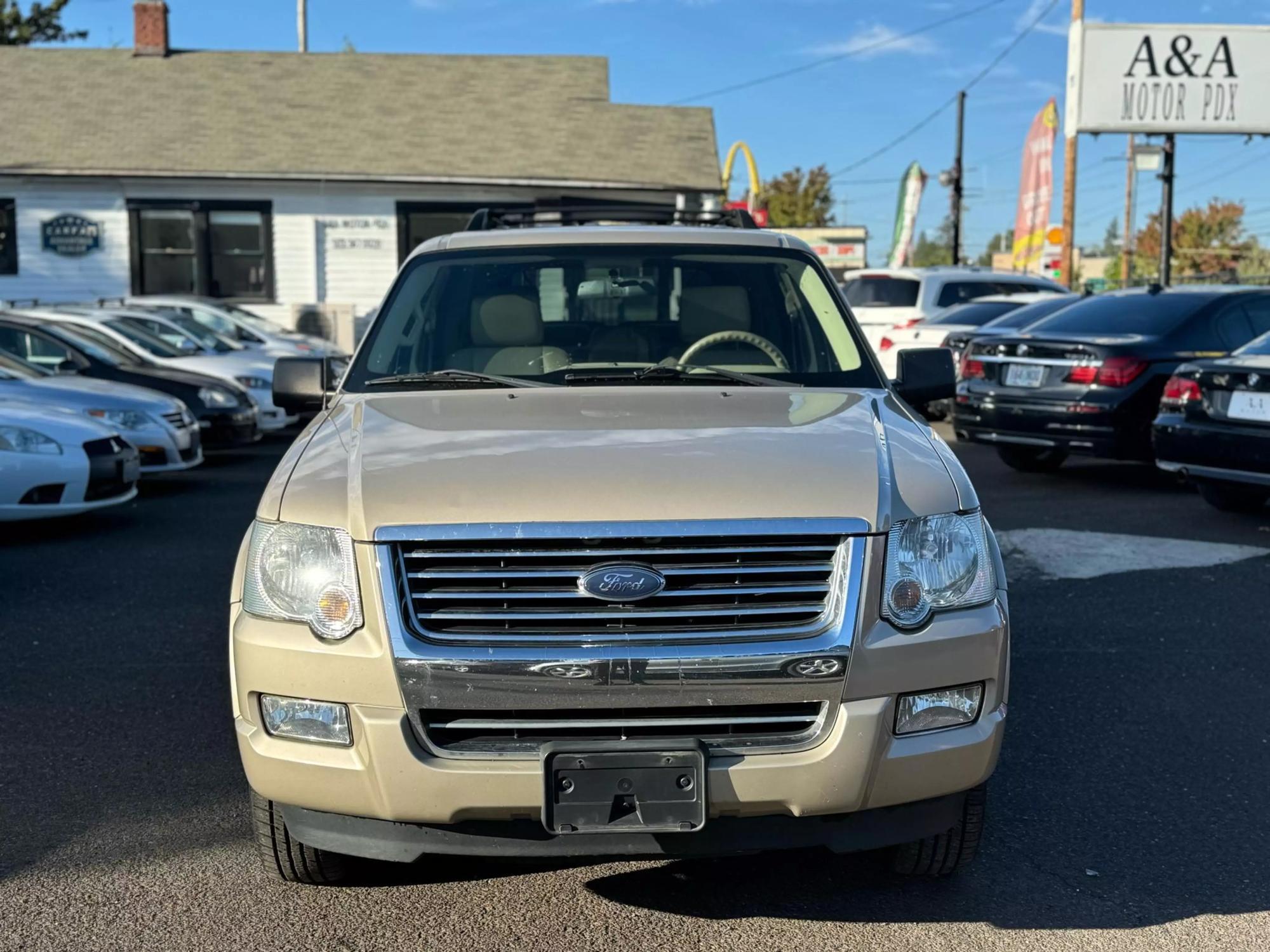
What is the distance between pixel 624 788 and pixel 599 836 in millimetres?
134

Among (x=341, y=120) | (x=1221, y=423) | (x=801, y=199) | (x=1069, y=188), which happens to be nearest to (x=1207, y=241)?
(x=801, y=199)

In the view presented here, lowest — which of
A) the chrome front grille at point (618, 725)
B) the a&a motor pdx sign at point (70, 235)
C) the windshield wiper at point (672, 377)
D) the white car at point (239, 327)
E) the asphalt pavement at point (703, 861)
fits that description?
the asphalt pavement at point (703, 861)

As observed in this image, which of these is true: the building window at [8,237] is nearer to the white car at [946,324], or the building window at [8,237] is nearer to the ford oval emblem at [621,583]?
the white car at [946,324]

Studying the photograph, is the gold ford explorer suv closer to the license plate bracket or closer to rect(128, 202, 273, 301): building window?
the license plate bracket

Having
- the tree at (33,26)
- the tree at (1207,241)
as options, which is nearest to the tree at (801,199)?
the tree at (1207,241)

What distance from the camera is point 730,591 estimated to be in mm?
3229

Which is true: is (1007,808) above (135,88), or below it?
below

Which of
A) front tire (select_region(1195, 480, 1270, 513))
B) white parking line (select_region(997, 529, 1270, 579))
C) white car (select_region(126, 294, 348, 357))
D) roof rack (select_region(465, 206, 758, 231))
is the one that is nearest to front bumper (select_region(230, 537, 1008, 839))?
roof rack (select_region(465, 206, 758, 231))

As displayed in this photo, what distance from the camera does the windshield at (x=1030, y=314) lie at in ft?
47.2

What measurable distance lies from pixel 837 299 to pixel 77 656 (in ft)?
11.9

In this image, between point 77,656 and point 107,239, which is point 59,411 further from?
point 107,239

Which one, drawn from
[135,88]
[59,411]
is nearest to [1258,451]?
[59,411]

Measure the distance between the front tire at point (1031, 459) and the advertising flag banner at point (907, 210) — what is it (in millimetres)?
34230

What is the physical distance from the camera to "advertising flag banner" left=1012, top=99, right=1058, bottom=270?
124 feet
